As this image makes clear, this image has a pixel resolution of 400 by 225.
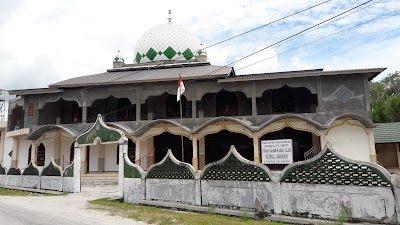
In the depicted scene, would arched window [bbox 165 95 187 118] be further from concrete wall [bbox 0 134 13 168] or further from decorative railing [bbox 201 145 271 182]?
concrete wall [bbox 0 134 13 168]

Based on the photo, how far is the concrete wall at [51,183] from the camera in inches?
555

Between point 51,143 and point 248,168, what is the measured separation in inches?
685

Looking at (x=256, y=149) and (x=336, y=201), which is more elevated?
(x=256, y=149)

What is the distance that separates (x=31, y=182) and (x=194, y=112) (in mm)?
8871

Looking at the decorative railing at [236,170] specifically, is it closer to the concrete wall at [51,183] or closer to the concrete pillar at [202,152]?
the concrete wall at [51,183]

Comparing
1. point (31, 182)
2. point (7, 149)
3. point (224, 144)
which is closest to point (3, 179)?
point (31, 182)

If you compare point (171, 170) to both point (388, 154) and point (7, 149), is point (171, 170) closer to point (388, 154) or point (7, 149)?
point (388, 154)

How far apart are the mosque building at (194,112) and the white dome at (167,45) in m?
0.08

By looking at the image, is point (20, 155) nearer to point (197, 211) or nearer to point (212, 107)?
point (212, 107)

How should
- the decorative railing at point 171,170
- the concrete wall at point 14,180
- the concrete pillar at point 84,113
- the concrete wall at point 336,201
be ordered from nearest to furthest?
the concrete wall at point 336,201, the decorative railing at point 171,170, the concrete wall at point 14,180, the concrete pillar at point 84,113

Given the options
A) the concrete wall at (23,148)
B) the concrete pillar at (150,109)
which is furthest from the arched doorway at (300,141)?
the concrete wall at (23,148)

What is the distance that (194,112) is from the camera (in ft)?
59.8

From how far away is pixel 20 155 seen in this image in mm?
22703

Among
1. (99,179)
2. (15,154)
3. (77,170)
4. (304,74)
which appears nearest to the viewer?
(77,170)
